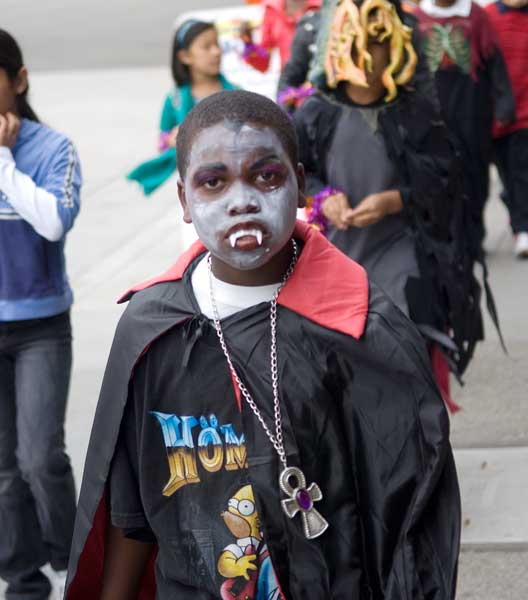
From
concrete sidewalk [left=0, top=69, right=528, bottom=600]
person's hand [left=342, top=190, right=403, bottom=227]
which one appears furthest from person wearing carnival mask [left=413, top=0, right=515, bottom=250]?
person's hand [left=342, top=190, right=403, bottom=227]

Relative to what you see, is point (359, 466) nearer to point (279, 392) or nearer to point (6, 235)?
point (279, 392)

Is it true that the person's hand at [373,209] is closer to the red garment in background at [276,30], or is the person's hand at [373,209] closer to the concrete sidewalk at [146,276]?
the concrete sidewalk at [146,276]

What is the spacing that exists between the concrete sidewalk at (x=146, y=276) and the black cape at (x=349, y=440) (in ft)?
5.98

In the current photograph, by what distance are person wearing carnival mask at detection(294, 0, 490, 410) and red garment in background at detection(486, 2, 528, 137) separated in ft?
11.7

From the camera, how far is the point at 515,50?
834 cm

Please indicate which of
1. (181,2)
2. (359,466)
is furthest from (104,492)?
(181,2)

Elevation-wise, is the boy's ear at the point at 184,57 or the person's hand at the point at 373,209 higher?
the person's hand at the point at 373,209

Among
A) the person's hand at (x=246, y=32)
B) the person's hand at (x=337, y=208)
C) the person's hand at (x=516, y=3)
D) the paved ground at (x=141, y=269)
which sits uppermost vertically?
the person's hand at (x=337, y=208)

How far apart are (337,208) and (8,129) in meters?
1.18

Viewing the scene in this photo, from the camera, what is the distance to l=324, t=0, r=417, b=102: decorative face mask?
453cm

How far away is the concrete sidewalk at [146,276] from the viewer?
15.6 feet

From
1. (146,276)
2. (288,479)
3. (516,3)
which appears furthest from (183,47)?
(288,479)

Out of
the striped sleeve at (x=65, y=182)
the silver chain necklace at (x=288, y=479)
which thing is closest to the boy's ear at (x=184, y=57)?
the striped sleeve at (x=65, y=182)

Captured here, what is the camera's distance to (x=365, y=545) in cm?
267
